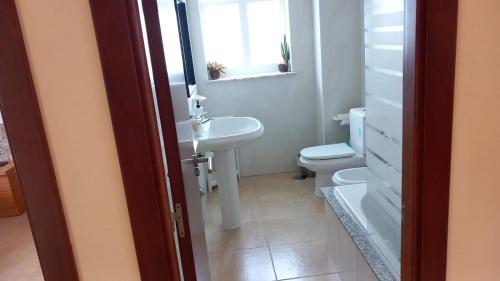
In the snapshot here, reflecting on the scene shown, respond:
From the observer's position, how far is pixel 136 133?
2.82ft

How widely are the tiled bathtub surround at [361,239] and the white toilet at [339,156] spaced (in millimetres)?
851

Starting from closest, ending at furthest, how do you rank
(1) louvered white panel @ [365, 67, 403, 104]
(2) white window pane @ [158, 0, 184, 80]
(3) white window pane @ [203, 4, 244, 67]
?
(2) white window pane @ [158, 0, 184, 80] → (1) louvered white panel @ [365, 67, 403, 104] → (3) white window pane @ [203, 4, 244, 67]

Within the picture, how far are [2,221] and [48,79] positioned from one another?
127 inches

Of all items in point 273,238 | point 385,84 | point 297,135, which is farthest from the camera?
point 297,135

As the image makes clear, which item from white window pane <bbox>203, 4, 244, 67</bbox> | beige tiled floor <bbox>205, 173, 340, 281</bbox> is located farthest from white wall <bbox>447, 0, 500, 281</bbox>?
white window pane <bbox>203, 4, 244, 67</bbox>

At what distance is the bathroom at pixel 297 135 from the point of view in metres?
1.76

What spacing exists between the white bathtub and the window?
2013 millimetres

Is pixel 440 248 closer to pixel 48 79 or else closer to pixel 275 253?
pixel 48 79

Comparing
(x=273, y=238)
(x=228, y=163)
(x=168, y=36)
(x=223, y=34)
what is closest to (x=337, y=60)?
(x=223, y=34)

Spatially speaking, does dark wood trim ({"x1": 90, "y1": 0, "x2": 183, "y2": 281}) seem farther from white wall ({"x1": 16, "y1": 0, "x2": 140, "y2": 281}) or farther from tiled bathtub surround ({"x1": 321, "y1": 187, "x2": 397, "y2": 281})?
tiled bathtub surround ({"x1": 321, "y1": 187, "x2": 397, "y2": 281})

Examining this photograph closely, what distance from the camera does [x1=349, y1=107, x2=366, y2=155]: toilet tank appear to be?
3.14 metres

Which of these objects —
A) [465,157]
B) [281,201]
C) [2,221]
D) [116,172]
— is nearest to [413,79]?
[465,157]

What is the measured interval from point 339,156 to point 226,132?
38.5 inches

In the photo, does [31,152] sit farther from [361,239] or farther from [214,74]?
[214,74]
